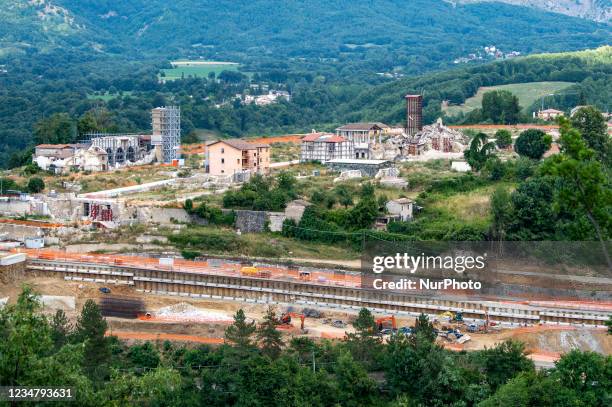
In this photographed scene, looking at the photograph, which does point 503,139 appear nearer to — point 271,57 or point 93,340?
point 93,340

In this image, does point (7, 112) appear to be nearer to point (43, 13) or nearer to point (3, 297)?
point (3, 297)

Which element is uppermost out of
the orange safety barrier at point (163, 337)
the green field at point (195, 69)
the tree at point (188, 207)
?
the green field at point (195, 69)

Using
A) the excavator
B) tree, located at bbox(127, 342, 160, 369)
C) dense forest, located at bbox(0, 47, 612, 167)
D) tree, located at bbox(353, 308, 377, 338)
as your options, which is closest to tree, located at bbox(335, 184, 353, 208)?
the excavator

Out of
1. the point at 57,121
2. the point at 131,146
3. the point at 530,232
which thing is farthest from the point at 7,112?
the point at 530,232

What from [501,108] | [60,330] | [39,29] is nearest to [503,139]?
[501,108]

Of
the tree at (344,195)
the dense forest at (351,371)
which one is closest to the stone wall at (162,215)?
the tree at (344,195)

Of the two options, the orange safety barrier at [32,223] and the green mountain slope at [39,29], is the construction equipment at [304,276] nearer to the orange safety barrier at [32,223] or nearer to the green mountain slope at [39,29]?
the orange safety barrier at [32,223]

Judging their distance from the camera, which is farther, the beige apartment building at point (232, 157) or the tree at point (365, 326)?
the beige apartment building at point (232, 157)
